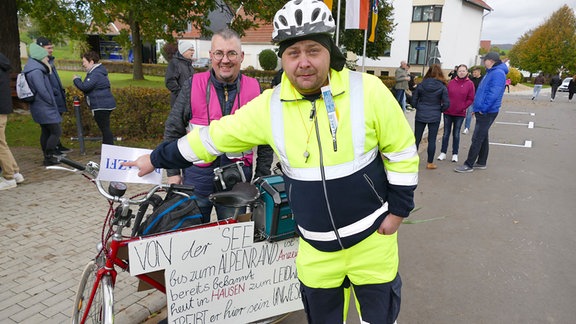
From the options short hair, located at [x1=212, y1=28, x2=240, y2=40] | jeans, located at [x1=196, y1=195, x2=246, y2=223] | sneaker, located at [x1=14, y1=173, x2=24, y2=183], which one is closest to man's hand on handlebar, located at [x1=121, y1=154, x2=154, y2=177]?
Answer: jeans, located at [x1=196, y1=195, x2=246, y2=223]

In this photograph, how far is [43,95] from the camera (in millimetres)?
6559

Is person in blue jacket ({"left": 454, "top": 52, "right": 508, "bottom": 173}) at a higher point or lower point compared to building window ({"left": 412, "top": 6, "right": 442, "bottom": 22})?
lower

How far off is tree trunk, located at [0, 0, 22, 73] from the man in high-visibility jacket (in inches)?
486

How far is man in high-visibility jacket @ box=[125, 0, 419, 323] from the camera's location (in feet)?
6.07

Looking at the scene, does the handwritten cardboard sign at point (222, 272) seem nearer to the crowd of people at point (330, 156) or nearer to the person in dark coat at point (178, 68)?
the crowd of people at point (330, 156)

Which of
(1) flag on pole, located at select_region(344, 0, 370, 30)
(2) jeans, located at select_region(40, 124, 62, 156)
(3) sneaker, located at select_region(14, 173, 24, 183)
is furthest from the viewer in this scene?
(1) flag on pole, located at select_region(344, 0, 370, 30)

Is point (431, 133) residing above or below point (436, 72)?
below

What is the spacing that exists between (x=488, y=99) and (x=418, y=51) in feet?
110

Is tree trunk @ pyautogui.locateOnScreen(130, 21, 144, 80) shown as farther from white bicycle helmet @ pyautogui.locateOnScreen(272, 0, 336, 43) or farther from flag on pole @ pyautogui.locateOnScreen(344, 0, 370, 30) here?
white bicycle helmet @ pyautogui.locateOnScreen(272, 0, 336, 43)

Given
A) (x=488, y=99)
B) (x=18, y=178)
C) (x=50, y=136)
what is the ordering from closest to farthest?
(x=18, y=178) → (x=50, y=136) → (x=488, y=99)

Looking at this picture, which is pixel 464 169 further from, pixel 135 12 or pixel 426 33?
pixel 426 33

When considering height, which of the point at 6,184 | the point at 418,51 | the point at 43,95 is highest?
the point at 418,51

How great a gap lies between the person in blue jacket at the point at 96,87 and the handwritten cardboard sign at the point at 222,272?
585cm

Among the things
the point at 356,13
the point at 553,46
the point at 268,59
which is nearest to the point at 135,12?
the point at 356,13
